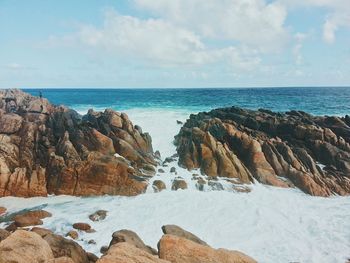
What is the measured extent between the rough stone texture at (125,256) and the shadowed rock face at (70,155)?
45.5 feet

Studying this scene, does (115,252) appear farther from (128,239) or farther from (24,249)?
(128,239)

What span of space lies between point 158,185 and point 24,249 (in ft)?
48.0

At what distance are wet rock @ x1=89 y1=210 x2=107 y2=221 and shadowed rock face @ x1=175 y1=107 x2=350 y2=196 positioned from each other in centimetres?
942

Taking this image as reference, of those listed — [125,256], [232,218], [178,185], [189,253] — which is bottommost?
[232,218]

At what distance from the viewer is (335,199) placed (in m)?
22.8

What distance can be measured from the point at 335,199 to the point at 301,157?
17.4 feet

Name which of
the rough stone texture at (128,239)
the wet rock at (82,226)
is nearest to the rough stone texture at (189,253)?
the rough stone texture at (128,239)

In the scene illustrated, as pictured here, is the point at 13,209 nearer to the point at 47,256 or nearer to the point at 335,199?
the point at 47,256

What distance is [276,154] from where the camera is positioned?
27297 millimetres

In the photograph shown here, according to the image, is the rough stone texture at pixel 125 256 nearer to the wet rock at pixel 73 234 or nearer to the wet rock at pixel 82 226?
the wet rock at pixel 73 234

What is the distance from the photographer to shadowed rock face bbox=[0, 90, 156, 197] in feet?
74.9

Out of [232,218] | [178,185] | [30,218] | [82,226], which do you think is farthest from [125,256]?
[178,185]

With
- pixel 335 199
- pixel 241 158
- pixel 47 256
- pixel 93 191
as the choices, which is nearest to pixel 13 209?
pixel 93 191

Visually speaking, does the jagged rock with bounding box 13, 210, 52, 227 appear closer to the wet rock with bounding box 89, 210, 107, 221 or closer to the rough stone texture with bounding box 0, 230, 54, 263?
the wet rock with bounding box 89, 210, 107, 221
